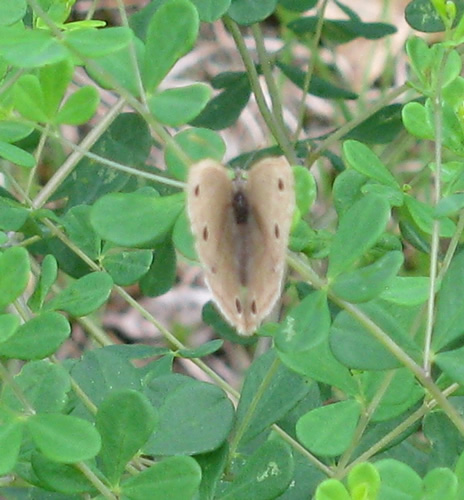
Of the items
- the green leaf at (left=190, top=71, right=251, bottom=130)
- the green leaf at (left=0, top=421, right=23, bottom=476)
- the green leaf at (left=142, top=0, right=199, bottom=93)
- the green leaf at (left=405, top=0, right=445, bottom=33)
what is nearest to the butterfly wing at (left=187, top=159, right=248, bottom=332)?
the green leaf at (left=142, top=0, right=199, bottom=93)

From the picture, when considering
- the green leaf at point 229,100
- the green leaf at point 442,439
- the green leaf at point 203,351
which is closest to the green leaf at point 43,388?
the green leaf at point 203,351

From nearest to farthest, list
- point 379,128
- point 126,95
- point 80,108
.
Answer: point 126,95, point 80,108, point 379,128

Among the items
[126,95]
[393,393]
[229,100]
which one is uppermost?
[126,95]

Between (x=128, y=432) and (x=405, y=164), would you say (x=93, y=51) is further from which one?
A: (x=405, y=164)

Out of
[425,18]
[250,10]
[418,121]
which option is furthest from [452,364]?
[425,18]

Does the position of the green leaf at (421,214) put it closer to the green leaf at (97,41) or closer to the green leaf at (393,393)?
the green leaf at (393,393)

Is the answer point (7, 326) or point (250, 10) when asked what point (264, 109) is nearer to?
point (250, 10)
